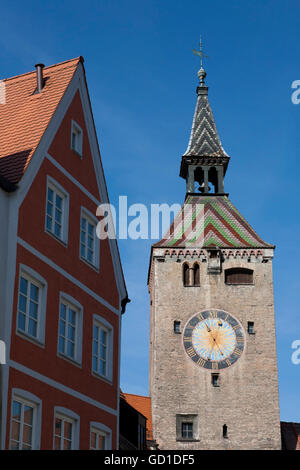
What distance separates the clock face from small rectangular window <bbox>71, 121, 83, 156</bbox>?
91.2ft

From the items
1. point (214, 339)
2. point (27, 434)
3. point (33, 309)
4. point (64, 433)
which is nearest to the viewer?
point (27, 434)

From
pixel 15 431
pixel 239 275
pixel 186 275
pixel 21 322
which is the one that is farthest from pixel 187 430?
pixel 15 431

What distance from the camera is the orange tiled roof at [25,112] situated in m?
18.5

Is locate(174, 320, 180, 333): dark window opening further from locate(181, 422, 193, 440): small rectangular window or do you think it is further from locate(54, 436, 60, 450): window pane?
locate(54, 436, 60, 450): window pane

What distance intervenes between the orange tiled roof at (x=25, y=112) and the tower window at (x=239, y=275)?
29030mm

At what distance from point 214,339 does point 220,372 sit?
6.05ft

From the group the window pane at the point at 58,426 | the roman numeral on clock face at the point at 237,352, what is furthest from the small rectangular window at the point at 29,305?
the roman numeral on clock face at the point at 237,352

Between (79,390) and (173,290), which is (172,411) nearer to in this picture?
→ (173,290)

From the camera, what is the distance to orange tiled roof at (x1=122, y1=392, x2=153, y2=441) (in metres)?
47.6

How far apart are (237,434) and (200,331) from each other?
5.58m

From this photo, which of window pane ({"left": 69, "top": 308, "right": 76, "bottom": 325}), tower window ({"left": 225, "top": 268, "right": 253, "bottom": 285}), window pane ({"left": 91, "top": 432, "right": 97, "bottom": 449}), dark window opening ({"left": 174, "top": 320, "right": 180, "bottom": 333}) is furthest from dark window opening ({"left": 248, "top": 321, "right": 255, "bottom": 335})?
window pane ({"left": 69, "top": 308, "right": 76, "bottom": 325})

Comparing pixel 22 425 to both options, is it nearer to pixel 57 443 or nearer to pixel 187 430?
Answer: pixel 57 443

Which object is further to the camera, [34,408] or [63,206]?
[63,206]

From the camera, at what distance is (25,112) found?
66.6 feet
